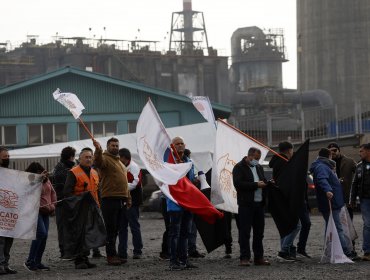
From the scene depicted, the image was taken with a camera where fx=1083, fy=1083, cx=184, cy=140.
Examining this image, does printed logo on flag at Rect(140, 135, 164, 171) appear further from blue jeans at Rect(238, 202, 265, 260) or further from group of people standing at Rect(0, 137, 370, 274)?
blue jeans at Rect(238, 202, 265, 260)

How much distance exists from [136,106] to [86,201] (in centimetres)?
2950

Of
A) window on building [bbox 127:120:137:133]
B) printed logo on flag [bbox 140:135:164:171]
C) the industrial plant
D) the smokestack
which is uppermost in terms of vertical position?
the smokestack

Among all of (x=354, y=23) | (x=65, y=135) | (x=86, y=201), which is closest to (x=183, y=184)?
(x=86, y=201)

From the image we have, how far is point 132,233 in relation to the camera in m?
17.4

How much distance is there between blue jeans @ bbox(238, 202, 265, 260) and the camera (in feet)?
50.7

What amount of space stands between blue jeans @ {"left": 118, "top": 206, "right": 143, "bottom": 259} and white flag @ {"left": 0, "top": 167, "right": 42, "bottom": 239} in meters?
1.74

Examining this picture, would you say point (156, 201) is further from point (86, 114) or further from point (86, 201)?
point (86, 201)

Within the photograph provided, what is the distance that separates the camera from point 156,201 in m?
33.9

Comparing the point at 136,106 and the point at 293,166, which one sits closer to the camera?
the point at 293,166

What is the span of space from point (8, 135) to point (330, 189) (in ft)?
94.3

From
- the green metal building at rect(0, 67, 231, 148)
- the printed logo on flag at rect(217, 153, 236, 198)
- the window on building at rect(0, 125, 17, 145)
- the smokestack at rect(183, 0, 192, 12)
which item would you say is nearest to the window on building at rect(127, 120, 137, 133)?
the green metal building at rect(0, 67, 231, 148)

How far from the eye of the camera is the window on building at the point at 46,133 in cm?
4381

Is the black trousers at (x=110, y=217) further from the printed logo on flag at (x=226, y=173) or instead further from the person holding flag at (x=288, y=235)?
the person holding flag at (x=288, y=235)

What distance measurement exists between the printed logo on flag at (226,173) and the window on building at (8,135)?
26987 mm
